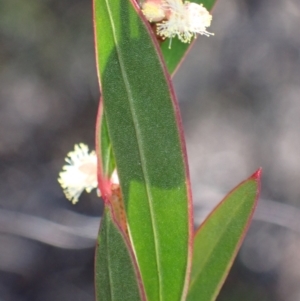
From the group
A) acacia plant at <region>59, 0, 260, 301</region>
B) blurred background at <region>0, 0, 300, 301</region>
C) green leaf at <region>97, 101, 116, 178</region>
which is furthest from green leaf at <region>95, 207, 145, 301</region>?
blurred background at <region>0, 0, 300, 301</region>

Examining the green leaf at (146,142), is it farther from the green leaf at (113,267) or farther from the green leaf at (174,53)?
the green leaf at (174,53)

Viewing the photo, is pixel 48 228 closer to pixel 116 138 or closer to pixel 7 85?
pixel 7 85

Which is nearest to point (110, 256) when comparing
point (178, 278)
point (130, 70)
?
point (178, 278)

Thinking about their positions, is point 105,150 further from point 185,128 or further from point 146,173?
point 185,128

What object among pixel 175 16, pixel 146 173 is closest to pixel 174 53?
pixel 175 16

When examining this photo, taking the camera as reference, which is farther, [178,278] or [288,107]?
[288,107]

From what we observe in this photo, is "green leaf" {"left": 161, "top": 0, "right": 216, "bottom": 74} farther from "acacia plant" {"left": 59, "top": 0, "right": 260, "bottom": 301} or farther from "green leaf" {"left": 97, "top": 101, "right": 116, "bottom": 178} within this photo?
"green leaf" {"left": 97, "top": 101, "right": 116, "bottom": 178}

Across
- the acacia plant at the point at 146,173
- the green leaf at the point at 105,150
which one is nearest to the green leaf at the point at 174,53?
the acacia plant at the point at 146,173
